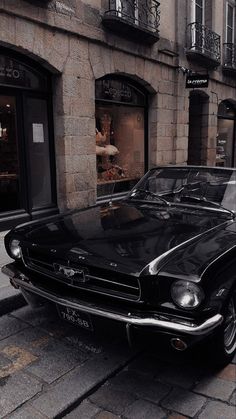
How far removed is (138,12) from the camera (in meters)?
9.12

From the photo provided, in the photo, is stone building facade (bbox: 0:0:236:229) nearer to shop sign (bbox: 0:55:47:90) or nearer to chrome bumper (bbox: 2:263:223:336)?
shop sign (bbox: 0:55:47:90)

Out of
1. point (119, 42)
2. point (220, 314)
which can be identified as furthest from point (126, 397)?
point (119, 42)

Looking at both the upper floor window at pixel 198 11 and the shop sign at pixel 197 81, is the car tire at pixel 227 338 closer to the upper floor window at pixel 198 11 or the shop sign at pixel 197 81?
the shop sign at pixel 197 81

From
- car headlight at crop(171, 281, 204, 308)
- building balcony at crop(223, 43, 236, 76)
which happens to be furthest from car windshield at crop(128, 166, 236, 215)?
building balcony at crop(223, 43, 236, 76)

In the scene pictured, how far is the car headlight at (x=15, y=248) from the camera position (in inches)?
135

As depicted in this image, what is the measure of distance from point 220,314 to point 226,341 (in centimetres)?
50

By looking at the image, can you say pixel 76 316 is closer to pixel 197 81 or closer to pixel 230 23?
pixel 197 81

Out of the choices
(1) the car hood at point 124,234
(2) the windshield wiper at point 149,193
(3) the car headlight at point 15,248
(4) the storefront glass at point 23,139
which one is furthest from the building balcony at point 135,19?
(3) the car headlight at point 15,248

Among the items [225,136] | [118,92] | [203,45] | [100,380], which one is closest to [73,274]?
[100,380]

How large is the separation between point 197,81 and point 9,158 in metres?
6.20

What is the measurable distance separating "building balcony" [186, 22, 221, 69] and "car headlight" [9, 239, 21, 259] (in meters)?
9.49

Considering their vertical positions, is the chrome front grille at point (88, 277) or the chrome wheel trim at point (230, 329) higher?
the chrome front grille at point (88, 277)

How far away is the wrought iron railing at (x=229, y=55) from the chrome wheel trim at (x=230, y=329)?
40.1ft

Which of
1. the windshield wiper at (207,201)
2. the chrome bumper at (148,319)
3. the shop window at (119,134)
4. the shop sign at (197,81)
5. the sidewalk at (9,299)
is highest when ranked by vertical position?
the shop sign at (197,81)
